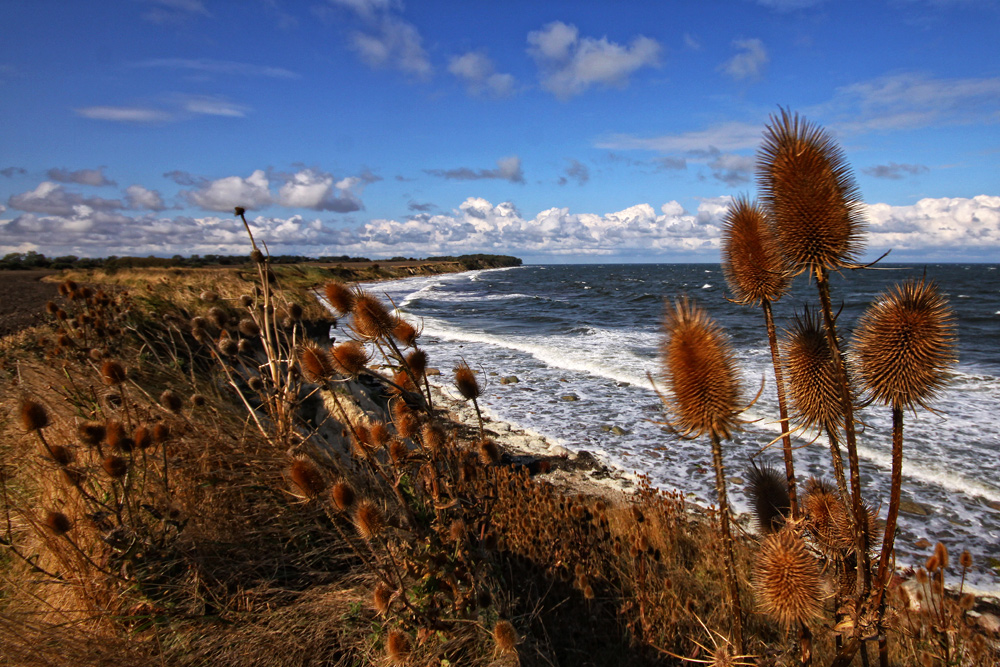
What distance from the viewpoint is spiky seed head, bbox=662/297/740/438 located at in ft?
6.47

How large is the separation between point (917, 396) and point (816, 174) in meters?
0.91

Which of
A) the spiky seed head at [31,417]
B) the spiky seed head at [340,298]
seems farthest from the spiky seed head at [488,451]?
the spiky seed head at [31,417]

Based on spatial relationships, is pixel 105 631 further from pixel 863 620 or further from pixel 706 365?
pixel 863 620

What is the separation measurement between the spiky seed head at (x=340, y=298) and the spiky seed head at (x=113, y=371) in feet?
4.23

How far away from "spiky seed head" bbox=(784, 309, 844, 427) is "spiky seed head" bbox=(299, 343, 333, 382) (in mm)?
2268

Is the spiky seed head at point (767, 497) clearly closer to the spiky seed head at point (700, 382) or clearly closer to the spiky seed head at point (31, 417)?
the spiky seed head at point (700, 382)

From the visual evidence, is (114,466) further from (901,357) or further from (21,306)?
(21,306)

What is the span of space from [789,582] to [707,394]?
0.77 metres

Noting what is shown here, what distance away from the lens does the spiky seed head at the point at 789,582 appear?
1.90 meters

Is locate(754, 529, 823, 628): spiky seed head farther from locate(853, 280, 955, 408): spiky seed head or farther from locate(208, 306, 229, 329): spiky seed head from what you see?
locate(208, 306, 229, 329): spiky seed head

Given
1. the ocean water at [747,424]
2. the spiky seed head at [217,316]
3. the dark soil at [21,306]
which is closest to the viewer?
the spiky seed head at [217,316]

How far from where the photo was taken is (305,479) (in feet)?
7.38

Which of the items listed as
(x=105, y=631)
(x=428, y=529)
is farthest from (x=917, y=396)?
(x=105, y=631)

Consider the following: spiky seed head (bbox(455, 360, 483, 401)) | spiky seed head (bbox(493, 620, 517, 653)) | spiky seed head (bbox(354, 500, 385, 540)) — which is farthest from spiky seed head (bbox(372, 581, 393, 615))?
spiky seed head (bbox(455, 360, 483, 401))
